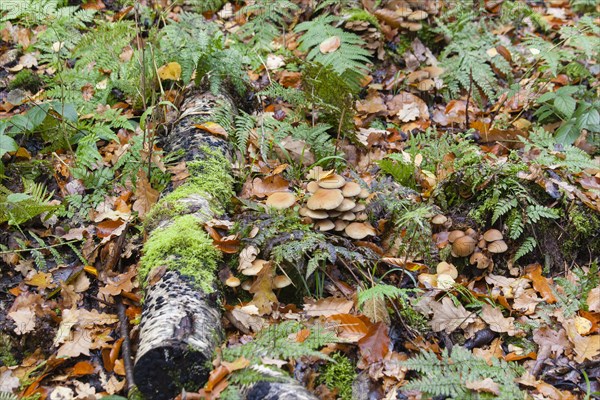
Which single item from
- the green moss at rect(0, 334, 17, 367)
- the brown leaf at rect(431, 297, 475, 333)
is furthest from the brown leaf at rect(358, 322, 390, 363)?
the green moss at rect(0, 334, 17, 367)

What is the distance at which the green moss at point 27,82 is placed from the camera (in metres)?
5.91

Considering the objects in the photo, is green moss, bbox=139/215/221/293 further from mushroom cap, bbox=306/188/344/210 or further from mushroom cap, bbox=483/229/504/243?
mushroom cap, bbox=483/229/504/243

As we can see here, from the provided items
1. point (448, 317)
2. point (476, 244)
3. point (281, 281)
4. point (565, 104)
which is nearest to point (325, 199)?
point (281, 281)

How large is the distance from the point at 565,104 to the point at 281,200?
3.26m

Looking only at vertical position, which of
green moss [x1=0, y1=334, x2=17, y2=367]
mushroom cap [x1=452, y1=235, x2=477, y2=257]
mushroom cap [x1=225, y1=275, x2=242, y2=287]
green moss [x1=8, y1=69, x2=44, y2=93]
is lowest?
green moss [x1=0, y1=334, x2=17, y2=367]

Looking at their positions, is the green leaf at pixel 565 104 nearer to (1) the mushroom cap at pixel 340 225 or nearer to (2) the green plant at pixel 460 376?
(1) the mushroom cap at pixel 340 225

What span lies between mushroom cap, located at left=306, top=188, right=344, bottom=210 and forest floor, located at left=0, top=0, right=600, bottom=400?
17 millimetres

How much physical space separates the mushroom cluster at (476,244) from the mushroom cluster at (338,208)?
2.21 feet

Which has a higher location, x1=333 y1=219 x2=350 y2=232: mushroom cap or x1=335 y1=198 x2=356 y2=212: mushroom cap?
x1=335 y1=198 x2=356 y2=212: mushroom cap

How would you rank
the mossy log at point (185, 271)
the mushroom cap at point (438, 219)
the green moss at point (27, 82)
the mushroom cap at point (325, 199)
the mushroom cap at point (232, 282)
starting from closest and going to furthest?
the mossy log at point (185, 271) < the mushroom cap at point (232, 282) < the mushroom cap at point (325, 199) < the mushroom cap at point (438, 219) < the green moss at point (27, 82)

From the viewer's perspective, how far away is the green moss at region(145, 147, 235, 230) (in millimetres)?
4344

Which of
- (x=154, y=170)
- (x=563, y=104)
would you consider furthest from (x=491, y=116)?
(x=154, y=170)

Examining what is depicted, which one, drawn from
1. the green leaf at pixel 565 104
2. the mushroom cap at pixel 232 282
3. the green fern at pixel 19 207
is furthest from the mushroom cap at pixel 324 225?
the green leaf at pixel 565 104

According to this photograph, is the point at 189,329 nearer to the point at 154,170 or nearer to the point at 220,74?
the point at 154,170
